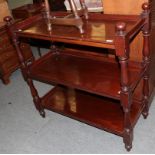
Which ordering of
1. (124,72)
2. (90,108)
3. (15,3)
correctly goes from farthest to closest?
(15,3), (90,108), (124,72)

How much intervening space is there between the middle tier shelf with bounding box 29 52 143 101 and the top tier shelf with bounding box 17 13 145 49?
313mm

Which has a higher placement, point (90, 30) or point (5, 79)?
point (90, 30)

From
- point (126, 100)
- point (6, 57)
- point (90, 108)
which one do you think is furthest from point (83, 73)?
point (6, 57)

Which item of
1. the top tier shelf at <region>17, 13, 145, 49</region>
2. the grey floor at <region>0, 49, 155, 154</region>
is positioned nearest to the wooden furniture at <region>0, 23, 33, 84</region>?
the grey floor at <region>0, 49, 155, 154</region>

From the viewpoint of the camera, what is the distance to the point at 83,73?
62.4 inches

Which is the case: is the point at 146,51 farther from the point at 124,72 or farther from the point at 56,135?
the point at 56,135

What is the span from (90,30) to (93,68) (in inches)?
15.1

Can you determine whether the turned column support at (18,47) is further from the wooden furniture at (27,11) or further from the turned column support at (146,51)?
the wooden furniture at (27,11)

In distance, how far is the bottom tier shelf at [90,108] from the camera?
1537 millimetres

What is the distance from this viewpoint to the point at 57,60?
6.01ft

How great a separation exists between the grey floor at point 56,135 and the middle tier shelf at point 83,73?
0.34 metres

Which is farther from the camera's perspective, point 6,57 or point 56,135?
point 6,57

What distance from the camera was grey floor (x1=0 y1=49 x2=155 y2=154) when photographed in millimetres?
1596

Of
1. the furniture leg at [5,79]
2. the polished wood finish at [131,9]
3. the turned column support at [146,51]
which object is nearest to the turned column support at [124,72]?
the turned column support at [146,51]
